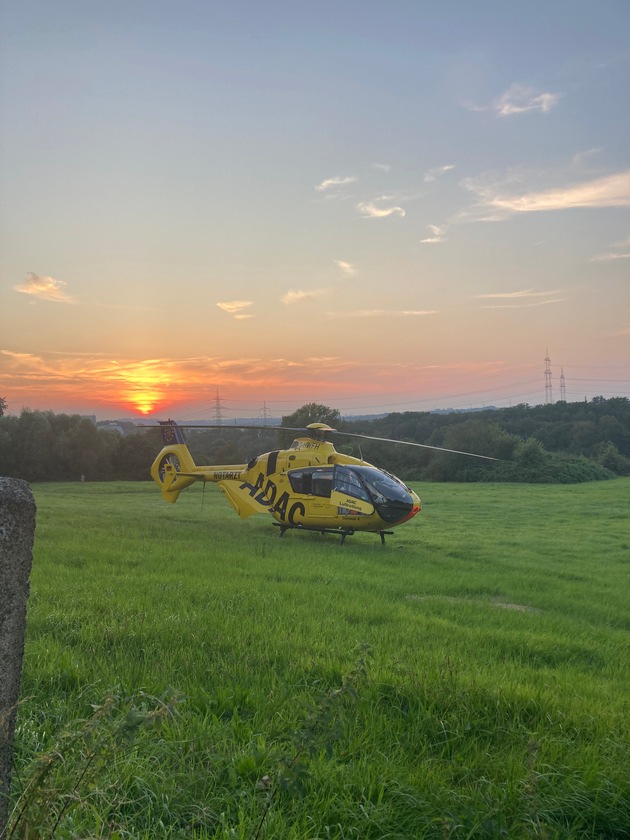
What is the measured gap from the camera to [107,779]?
284cm

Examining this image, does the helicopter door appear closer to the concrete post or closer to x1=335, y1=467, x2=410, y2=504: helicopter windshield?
x1=335, y1=467, x2=410, y2=504: helicopter windshield

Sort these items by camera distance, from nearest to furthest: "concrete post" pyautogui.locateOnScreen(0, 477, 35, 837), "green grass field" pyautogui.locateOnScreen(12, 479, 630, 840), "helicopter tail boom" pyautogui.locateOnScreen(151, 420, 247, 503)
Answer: "concrete post" pyautogui.locateOnScreen(0, 477, 35, 837) → "green grass field" pyautogui.locateOnScreen(12, 479, 630, 840) → "helicopter tail boom" pyautogui.locateOnScreen(151, 420, 247, 503)

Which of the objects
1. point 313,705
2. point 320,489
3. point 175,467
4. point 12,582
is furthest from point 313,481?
point 12,582

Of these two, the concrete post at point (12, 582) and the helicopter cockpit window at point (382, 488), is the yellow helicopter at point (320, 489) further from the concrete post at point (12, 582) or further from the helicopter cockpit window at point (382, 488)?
the concrete post at point (12, 582)

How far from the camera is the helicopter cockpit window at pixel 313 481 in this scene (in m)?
14.9

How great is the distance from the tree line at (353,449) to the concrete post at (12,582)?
40156 mm

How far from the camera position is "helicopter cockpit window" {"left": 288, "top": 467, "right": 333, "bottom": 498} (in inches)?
587

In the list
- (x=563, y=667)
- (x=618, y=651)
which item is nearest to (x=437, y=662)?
(x=563, y=667)

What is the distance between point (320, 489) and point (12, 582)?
1327 centimetres

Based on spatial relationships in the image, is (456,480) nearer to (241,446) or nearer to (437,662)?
(241,446)

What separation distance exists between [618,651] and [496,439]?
43.7 metres

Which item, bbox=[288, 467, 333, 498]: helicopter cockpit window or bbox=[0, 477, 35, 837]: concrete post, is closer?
bbox=[0, 477, 35, 837]: concrete post

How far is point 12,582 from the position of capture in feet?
5.92

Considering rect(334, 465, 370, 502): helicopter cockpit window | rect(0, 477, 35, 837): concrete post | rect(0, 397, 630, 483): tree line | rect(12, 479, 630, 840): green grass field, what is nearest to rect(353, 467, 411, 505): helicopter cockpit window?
rect(334, 465, 370, 502): helicopter cockpit window
